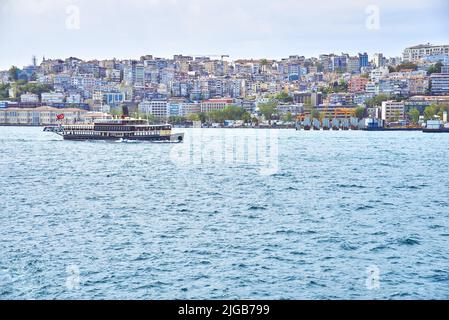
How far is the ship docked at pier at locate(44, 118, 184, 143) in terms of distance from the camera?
53.8 ft

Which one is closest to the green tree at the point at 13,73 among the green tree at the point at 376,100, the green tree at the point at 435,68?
the green tree at the point at 376,100

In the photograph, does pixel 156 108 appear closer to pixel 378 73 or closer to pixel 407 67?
pixel 378 73

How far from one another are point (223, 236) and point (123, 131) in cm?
1279

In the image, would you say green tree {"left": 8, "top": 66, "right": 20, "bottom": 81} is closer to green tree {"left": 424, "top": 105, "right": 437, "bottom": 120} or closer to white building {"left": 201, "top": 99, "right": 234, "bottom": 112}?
white building {"left": 201, "top": 99, "right": 234, "bottom": 112}

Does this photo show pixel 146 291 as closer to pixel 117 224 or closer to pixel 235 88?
pixel 117 224

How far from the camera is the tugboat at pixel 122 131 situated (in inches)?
646

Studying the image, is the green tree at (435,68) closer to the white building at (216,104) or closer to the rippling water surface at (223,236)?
the white building at (216,104)

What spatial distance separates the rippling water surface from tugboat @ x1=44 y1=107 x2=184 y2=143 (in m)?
7.68

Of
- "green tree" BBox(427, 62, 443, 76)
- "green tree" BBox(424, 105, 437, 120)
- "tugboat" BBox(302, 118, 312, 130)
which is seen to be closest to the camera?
"green tree" BBox(424, 105, 437, 120)

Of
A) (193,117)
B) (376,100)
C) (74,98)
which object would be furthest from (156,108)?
(376,100)

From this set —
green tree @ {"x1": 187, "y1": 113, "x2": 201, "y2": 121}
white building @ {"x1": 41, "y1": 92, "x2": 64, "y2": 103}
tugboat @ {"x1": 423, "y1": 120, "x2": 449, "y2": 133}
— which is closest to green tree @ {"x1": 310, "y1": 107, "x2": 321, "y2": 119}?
green tree @ {"x1": 187, "y1": 113, "x2": 201, "y2": 121}

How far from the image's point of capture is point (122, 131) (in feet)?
55.5
